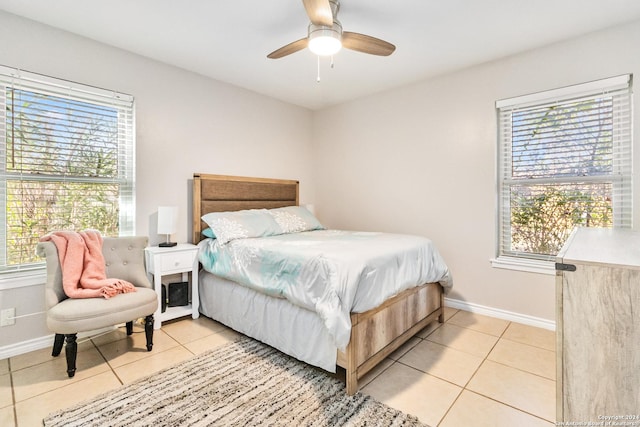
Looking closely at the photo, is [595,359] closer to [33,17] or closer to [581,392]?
[581,392]

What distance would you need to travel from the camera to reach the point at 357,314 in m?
1.88

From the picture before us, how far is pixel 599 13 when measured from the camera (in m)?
2.27

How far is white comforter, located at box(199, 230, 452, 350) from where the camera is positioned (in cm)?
184

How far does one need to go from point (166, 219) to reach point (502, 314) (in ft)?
11.1

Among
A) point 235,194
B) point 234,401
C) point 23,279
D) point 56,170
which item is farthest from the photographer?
point 235,194

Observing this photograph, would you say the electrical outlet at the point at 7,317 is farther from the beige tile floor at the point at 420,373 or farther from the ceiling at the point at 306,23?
the ceiling at the point at 306,23

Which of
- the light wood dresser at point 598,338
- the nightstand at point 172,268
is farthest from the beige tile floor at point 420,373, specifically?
the light wood dresser at point 598,338

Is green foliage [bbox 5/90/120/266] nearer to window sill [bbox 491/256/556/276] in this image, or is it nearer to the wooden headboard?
the wooden headboard

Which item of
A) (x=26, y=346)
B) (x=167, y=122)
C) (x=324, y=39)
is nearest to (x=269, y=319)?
(x=26, y=346)

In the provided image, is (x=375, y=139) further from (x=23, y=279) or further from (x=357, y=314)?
(x=23, y=279)

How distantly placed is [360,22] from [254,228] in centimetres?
202

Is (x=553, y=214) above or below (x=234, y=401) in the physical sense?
above

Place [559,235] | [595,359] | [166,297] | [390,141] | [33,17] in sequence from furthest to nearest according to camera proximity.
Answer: [390,141] < [166,297] < [559,235] < [33,17] < [595,359]

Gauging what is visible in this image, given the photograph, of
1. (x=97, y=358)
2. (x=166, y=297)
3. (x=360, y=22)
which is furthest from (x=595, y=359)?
(x=166, y=297)
